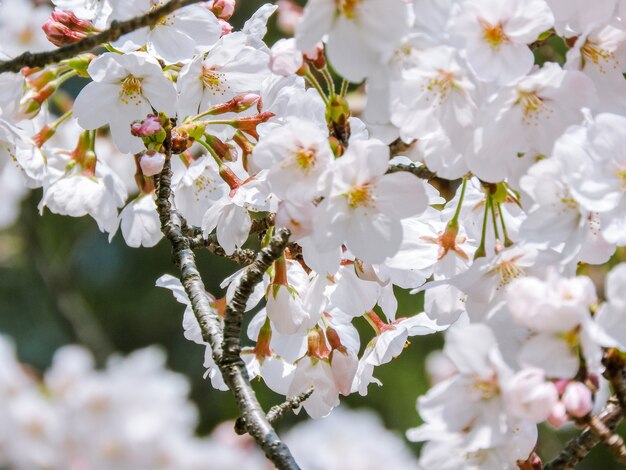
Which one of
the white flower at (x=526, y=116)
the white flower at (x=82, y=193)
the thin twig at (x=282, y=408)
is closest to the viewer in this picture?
the white flower at (x=526, y=116)

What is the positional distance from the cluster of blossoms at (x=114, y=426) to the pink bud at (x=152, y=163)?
149cm

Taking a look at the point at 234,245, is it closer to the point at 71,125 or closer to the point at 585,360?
the point at 585,360

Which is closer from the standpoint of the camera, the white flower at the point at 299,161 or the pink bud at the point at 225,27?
the white flower at the point at 299,161

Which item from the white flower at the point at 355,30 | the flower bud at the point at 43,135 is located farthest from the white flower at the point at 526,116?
the flower bud at the point at 43,135

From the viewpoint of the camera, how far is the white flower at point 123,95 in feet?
3.11

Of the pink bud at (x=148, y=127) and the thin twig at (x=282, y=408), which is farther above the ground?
the pink bud at (x=148, y=127)

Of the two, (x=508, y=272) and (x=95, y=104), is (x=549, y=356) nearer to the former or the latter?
(x=508, y=272)

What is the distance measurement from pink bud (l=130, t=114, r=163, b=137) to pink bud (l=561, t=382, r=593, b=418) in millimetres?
488

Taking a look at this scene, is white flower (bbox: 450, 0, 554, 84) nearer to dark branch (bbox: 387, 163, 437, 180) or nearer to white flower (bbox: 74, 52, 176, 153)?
dark branch (bbox: 387, 163, 437, 180)

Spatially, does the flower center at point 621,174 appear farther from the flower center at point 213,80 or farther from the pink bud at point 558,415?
the flower center at point 213,80

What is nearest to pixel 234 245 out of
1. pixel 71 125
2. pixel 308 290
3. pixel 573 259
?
pixel 308 290

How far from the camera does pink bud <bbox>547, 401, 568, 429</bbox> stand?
637mm

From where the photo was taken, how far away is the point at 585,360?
2.19ft

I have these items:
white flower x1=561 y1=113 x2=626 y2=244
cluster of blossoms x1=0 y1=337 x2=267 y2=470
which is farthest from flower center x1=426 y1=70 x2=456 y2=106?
cluster of blossoms x1=0 y1=337 x2=267 y2=470
